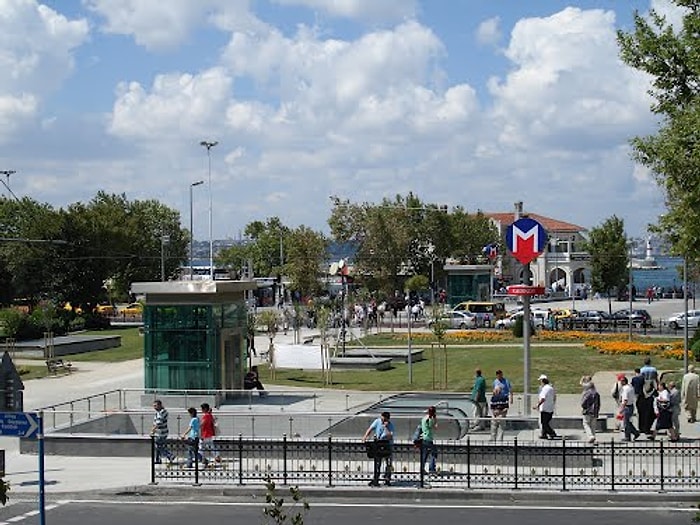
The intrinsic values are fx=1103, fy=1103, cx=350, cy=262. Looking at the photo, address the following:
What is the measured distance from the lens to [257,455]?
23.1m

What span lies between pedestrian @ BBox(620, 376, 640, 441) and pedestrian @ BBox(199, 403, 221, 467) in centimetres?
925

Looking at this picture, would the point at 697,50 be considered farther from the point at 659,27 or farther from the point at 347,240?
the point at 347,240

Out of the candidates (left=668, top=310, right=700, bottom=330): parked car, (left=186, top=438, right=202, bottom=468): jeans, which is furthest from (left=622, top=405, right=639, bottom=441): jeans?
(left=668, top=310, right=700, bottom=330): parked car

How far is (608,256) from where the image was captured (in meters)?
83.4

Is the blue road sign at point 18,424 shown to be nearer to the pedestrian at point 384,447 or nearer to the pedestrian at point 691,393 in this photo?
the pedestrian at point 384,447

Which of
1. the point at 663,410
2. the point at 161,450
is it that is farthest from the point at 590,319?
the point at 161,450

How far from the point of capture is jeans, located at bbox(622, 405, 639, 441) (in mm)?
24969

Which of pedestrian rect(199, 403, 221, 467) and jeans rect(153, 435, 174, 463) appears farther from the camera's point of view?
pedestrian rect(199, 403, 221, 467)

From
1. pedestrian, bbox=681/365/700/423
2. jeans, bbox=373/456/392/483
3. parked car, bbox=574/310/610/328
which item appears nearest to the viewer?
jeans, bbox=373/456/392/483

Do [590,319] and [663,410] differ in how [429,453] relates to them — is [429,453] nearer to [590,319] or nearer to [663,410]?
[663,410]

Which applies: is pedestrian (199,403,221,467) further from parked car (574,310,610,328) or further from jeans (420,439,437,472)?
parked car (574,310,610,328)

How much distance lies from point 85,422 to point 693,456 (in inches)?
576

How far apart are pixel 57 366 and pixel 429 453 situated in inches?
1111

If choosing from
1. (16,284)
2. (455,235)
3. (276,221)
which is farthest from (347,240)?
(276,221)
